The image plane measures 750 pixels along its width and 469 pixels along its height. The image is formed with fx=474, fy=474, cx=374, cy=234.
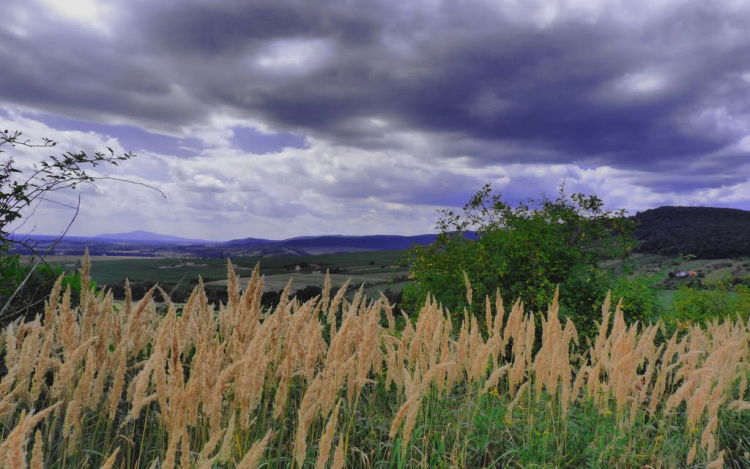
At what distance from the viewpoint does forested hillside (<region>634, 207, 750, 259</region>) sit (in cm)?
2605

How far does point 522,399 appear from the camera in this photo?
4.36m

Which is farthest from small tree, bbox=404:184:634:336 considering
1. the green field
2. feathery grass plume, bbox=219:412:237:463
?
feathery grass plume, bbox=219:412:237:463

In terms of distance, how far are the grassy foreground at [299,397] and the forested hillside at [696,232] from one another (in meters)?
17.5

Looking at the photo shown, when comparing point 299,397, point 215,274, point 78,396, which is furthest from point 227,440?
point 215,274

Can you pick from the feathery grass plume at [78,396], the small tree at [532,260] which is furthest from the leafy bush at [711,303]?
the feathery grass plume at [78,396]

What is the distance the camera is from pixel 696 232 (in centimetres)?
3300

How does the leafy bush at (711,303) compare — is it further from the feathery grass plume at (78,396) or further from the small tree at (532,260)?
the feathery grass plume at (78,396)

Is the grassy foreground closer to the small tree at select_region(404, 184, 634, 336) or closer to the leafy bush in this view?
the small tree at select_region(404, 184, 634, 336)

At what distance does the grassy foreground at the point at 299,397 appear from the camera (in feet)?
7.82

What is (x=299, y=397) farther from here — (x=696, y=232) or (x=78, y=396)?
(x=696, y=232)

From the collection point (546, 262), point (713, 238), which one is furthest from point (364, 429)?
point (713, 238)

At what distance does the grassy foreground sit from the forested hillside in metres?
17.5

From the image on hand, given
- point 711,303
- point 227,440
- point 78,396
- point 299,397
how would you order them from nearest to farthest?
point 227,440
point 78,396
point 299,397
point 711,303

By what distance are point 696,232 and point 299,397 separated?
37.1 metres
